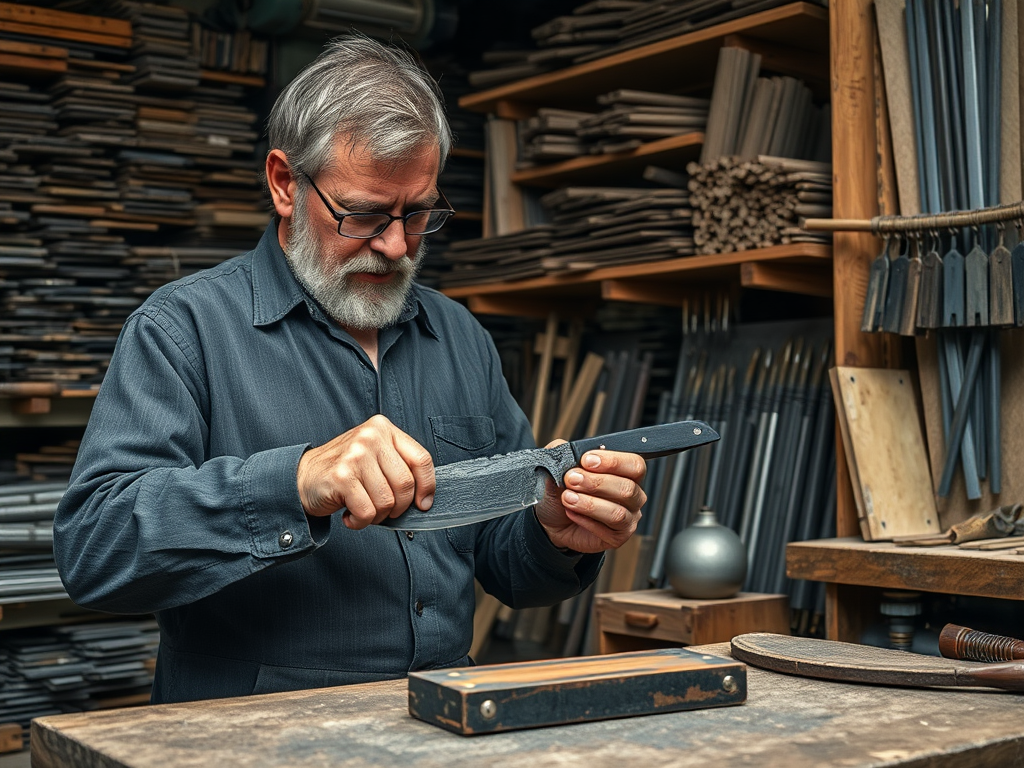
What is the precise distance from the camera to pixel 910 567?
2.54 m

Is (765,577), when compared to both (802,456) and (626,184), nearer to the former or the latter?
(802,456)

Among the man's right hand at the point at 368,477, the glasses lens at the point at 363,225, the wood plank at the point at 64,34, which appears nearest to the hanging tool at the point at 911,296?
the glasses lens at the point at 363,225

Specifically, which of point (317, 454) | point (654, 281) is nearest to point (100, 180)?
point (654, 281)

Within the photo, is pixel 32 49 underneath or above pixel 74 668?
above

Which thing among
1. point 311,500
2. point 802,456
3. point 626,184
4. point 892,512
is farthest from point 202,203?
point 311,500

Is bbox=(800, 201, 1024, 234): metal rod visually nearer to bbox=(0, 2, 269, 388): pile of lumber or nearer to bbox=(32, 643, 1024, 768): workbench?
bbox=(32, 643, 1024, 768): workbench

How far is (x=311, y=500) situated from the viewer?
1570 millimetres

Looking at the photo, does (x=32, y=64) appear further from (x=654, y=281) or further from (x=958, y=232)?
(x=958, y=232)

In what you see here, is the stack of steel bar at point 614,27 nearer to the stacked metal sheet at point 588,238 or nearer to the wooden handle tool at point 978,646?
the stacked metal sheet at point 588,238

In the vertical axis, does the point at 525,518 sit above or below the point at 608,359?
below

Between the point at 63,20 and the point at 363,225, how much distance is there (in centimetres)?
264

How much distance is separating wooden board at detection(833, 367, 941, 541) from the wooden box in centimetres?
136

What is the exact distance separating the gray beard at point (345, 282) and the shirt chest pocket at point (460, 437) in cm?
21

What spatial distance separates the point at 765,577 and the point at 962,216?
128 centimetres
